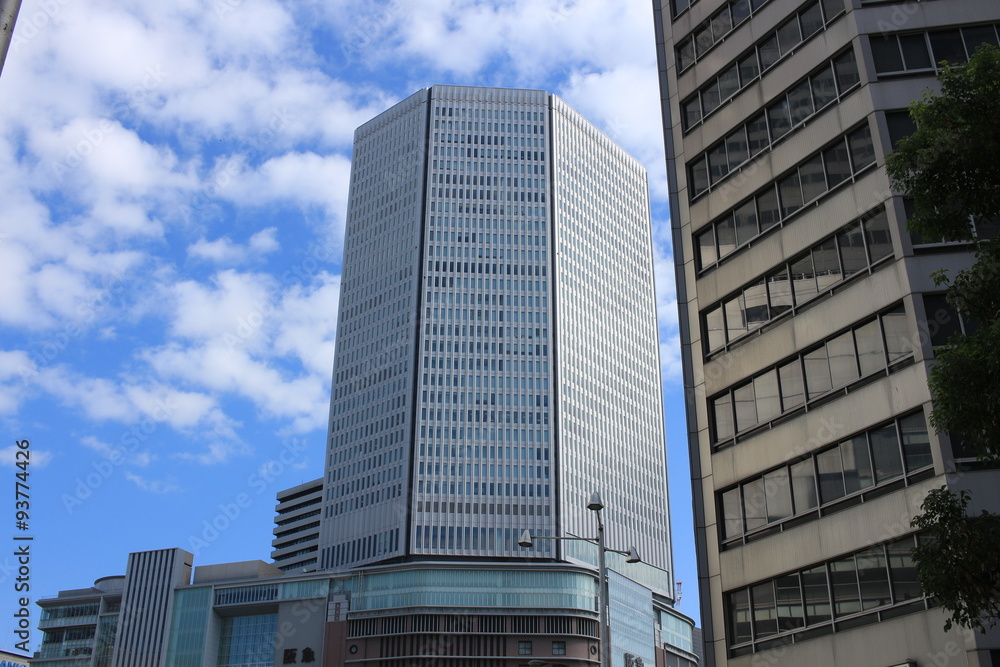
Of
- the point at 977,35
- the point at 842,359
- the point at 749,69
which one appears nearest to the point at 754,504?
the point at 842,359

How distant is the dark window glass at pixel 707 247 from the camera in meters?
33.2

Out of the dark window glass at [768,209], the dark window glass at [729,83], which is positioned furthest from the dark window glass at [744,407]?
the dark window glass at [729,83]

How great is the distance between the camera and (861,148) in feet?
93.8

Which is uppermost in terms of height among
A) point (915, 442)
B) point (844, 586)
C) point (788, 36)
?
point (788, 36)

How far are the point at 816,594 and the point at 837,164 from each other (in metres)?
12.8

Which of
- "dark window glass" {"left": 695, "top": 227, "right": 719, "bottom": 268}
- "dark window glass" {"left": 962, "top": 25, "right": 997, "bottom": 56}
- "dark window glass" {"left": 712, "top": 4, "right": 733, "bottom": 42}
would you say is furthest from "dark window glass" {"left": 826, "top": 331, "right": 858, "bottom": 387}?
"dark window glass" {"left": 712, "top": 4, "right": 733, "bottom": 42}

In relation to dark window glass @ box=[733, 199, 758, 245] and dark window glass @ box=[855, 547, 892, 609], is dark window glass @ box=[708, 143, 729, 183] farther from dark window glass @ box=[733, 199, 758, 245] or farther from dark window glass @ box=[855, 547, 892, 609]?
dark window glass @ box=[855, 547, 892, 609]

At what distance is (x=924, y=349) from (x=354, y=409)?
135431 millimetres

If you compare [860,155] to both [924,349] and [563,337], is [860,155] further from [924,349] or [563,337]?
[563,337]

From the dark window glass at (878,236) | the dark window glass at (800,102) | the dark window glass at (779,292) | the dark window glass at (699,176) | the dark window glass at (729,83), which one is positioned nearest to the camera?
the dark window glass at (878,236)

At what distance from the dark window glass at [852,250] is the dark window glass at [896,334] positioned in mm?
1886

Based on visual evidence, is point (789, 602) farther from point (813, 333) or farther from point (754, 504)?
point (813, 333)

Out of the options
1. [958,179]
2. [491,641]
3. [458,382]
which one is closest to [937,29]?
[958,179]

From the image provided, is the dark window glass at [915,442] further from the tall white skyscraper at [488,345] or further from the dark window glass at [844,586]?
the tall white skyscraper at [488,345]
